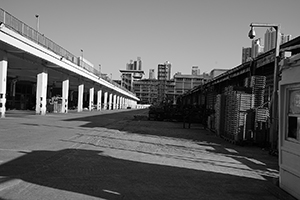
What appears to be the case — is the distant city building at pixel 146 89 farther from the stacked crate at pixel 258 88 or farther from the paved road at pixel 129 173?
the paved road at pixel 129 173

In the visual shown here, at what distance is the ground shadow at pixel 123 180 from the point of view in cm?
606

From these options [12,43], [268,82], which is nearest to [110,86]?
[12,43]

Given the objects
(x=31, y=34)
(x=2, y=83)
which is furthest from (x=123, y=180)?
(x=31, y=34)

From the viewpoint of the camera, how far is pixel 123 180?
7.04 metres

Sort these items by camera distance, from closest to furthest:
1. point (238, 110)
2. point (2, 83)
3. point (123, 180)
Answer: point (123, 180) → point (238, 110) → point (2, 83)

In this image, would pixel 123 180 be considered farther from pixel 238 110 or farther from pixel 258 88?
pixel 258 88

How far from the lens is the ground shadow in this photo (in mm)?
6062

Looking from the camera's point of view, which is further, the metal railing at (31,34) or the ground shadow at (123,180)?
the metal railing at (31,34)

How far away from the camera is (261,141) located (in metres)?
14.8

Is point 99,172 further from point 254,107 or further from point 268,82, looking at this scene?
point 268,82

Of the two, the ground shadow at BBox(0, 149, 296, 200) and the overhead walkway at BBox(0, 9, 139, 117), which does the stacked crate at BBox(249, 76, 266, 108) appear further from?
the overhead walkway at BBox(0, 9, 139, 117)

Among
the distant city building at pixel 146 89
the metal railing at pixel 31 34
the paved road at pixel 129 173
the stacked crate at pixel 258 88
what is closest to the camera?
the paved road at pixel 129 173

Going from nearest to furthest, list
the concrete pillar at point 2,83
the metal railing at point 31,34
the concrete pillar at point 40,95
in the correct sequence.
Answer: the metal railing at point 31,34
the concrete pillar at point 2,83
the concrete pillar at point 40,95

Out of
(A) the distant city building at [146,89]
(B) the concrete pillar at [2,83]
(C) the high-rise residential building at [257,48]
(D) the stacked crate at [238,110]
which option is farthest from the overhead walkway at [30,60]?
(A) the distant city building at [146,89]
